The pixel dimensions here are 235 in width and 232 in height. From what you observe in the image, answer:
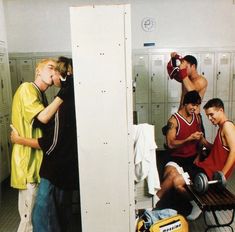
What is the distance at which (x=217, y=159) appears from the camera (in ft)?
10.5

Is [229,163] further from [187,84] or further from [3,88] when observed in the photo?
[3,88]

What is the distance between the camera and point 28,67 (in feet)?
18.0

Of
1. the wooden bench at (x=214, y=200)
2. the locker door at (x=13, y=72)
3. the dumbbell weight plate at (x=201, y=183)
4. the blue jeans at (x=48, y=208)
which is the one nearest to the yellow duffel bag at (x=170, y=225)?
the wooden bench at (x=214, y=200)

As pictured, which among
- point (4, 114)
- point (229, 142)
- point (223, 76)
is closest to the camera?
point (229, 142)

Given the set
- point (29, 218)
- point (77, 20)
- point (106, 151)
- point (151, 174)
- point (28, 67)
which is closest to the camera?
point (77, 20)

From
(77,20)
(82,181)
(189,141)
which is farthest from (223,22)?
(82,181)

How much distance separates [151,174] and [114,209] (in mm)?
462

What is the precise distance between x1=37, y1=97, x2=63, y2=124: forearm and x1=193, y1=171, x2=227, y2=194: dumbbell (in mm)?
1552

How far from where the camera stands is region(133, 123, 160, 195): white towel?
2.49m

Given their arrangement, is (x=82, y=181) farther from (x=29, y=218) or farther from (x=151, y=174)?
(x=29, y=218)

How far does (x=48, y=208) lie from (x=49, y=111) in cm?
95

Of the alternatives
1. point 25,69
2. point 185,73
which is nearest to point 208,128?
point 185,73

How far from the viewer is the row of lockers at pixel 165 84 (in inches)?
219

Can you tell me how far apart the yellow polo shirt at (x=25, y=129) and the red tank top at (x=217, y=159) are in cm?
188
